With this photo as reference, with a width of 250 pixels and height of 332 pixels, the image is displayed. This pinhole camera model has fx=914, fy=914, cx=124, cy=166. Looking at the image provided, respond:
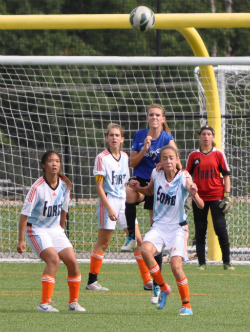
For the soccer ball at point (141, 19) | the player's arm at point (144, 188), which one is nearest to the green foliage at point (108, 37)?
the soccer ball at point (141, 19)

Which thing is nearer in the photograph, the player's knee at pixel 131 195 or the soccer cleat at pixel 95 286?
the player's knee at pixel 131 195

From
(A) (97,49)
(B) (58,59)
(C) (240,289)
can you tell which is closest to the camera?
(B) (58,59)

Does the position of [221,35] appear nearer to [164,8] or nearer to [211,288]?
[164,8]

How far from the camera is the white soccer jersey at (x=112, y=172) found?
969 centimetres

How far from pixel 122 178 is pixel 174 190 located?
1.79 m

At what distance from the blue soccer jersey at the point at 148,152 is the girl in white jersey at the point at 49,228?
46.9 inches

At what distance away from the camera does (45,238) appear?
8047 millimetres

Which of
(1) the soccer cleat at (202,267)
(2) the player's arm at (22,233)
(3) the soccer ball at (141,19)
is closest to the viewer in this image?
(2) the player's arm at (22,233)

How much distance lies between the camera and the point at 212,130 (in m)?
11.6

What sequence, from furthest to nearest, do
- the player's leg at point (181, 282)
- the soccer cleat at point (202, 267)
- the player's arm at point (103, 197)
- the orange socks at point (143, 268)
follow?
the soccer cleat at point (202, 267), the orange socks at point (143, 268), the player's arm at point (103, 197), the player's leg at point (181, 282)

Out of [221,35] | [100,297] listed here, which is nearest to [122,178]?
[100,297]

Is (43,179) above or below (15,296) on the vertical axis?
above

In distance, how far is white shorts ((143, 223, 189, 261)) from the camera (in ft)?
26.2

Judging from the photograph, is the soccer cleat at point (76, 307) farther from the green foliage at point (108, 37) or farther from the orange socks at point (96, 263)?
the green foliage at point (108, 37)
